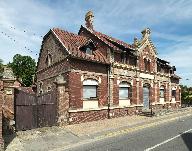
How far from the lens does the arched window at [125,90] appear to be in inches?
1005

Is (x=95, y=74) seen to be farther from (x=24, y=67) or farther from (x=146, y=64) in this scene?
(x=24, y=67)

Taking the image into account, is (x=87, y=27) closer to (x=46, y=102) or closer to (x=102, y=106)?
(x=102, y=106)

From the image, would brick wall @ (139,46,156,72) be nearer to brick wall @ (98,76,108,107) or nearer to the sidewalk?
brick wall @ (98,76,108,107)

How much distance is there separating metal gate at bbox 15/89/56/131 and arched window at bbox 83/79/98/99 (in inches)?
158

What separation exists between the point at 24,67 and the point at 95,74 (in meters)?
47.3

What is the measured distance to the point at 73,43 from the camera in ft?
76.6

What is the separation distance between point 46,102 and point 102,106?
6.66 m

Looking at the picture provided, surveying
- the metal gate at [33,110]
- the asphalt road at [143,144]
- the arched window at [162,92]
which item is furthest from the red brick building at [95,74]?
the asphalt road at [143,144]

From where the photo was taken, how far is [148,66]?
3078 centimetres

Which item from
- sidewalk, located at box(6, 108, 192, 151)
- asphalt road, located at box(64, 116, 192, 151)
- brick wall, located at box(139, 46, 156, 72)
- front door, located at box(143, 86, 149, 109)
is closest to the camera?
asphalt road, located at box(64, 116, 192, 151)

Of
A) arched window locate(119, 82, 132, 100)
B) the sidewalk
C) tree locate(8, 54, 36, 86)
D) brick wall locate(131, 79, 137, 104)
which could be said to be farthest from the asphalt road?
tree locate(8, 54, 36, 86)

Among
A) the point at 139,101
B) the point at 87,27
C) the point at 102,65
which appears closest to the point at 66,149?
the point at 102,65

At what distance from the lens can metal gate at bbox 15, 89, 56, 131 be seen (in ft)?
51.7

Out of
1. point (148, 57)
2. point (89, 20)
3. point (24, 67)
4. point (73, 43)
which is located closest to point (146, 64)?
point (148, 57)
